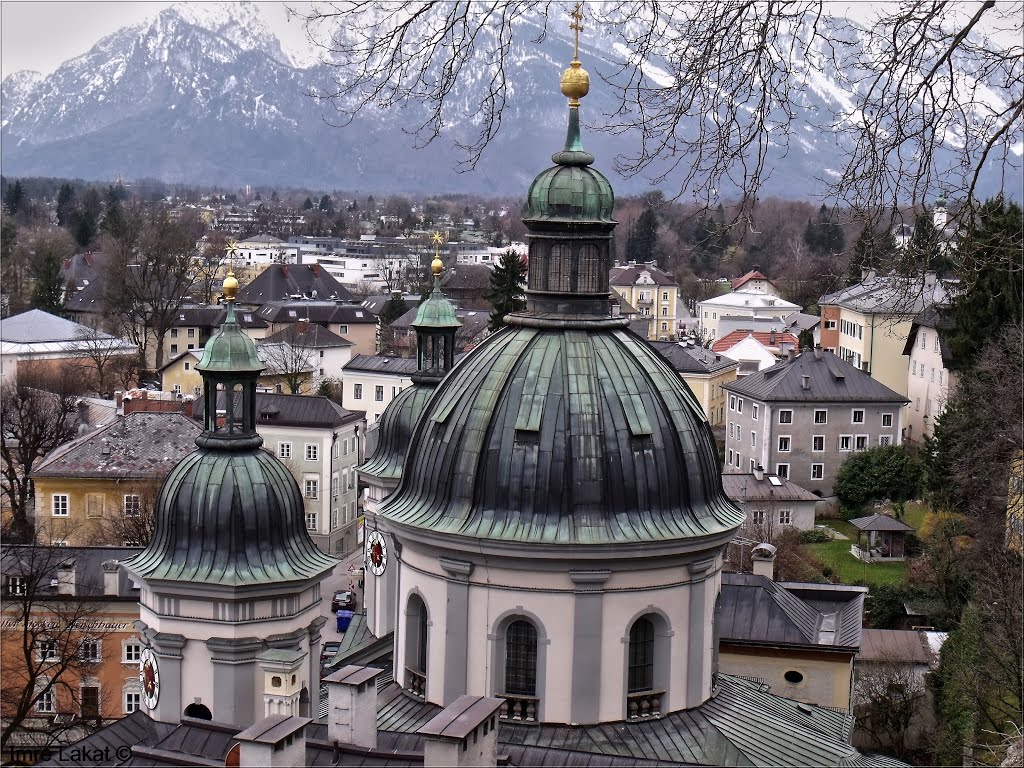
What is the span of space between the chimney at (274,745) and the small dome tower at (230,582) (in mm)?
6228

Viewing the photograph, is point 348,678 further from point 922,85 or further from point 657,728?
point 922,85

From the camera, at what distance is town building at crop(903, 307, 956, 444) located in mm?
87688

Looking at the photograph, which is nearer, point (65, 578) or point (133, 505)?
point (65, 578)

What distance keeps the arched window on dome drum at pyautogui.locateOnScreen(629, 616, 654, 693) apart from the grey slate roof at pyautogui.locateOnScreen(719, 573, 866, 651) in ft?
47.3

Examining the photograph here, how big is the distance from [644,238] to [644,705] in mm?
147422

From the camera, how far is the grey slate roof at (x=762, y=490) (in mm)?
72812

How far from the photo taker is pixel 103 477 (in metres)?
71.4

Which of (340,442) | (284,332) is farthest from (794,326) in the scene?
(340,442)

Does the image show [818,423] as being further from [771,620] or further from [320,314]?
[320,314]

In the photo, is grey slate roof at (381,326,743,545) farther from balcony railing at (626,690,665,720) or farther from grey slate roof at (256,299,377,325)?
grey slate roof at (256,299,377,325)

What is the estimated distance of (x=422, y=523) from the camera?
92.0 feet

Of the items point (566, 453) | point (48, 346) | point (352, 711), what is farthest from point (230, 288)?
point (48, 346)

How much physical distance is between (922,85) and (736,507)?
17.3 meters

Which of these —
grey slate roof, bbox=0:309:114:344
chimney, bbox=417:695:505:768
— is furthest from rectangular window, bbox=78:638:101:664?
grey slate roof, bbox=0:309:114:344
